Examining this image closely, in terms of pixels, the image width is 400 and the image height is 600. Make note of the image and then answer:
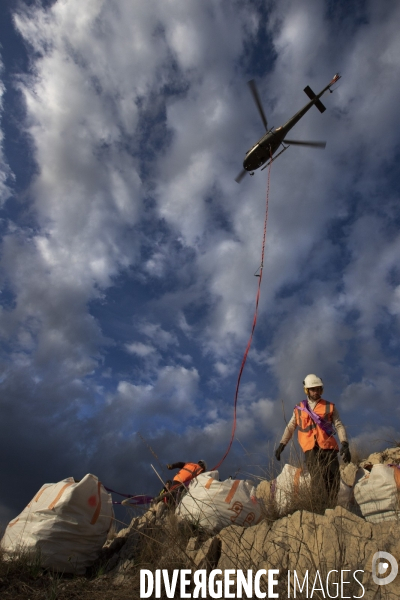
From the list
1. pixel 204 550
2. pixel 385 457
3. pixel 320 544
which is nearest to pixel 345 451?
pixel 320 544

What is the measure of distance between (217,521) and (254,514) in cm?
47

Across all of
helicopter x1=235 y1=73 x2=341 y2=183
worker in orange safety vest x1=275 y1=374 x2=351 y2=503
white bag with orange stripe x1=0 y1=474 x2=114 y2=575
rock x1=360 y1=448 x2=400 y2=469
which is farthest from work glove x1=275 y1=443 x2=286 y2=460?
helicopter x1=235 y1=73 x2=341 y2=183

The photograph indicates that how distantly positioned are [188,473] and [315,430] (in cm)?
169

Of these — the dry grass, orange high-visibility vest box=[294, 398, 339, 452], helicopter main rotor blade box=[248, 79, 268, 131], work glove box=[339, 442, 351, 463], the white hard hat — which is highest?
helicopter main rotor blade box=[248, 79, 268, 131]

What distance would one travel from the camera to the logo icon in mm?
2625

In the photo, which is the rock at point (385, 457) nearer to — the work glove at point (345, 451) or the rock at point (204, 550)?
the work glove at point (345, 451)

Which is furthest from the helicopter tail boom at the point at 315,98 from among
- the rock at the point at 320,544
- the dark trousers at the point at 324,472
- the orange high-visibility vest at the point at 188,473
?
the rock at the point at 320,544

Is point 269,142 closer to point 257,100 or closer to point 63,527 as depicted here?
point 257,100

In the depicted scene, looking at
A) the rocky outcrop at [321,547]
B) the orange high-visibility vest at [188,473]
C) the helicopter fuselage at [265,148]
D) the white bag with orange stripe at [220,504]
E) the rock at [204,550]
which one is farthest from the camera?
the helicopter fuselage at [265,148]

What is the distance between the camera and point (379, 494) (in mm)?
3764

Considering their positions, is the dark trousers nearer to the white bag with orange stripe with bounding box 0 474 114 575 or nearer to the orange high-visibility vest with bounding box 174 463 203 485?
the orange high-visibility vest with bounding box 174 463 203 485

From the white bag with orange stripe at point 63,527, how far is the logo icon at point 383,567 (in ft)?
8.25

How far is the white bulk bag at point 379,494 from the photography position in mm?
3674

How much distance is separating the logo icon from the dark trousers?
3.45 feet
